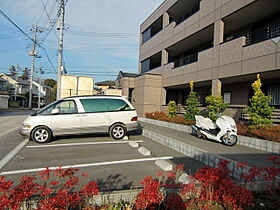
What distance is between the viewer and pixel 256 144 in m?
6.45

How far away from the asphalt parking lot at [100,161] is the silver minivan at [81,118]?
0.50m

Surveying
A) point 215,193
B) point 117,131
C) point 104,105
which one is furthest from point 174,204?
point 104,105

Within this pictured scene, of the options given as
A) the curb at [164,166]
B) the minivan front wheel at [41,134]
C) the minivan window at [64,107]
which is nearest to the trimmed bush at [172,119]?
the curb at [164,166]

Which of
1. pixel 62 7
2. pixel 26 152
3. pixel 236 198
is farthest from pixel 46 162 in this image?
pixel 62 7

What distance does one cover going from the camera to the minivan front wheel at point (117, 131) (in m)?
7.90

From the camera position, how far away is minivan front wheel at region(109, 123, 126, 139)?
311 inches

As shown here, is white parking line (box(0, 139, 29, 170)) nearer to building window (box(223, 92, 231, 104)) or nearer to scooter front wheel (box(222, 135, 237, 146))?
scooter front wheel (box(222, 135, 237, 146))

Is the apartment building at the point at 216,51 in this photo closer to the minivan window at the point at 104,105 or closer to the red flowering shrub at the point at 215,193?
the minivan window at the point at 104,105

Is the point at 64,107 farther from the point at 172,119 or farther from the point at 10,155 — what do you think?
the point at 172,119

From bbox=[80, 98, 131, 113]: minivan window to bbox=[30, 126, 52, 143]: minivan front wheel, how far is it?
5.62 feet

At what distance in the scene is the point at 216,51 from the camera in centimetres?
1088

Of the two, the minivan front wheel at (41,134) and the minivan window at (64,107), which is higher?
the minivan window at (64,107)

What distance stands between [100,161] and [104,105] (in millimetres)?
3266

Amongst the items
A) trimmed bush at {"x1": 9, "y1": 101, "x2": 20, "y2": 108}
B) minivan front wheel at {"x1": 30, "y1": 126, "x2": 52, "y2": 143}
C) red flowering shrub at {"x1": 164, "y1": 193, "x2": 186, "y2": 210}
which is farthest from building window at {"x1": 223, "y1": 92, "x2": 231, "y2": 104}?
trimmed bush at {"x1": 9, "y1": 101, "x2": 20, "y2": 108}
